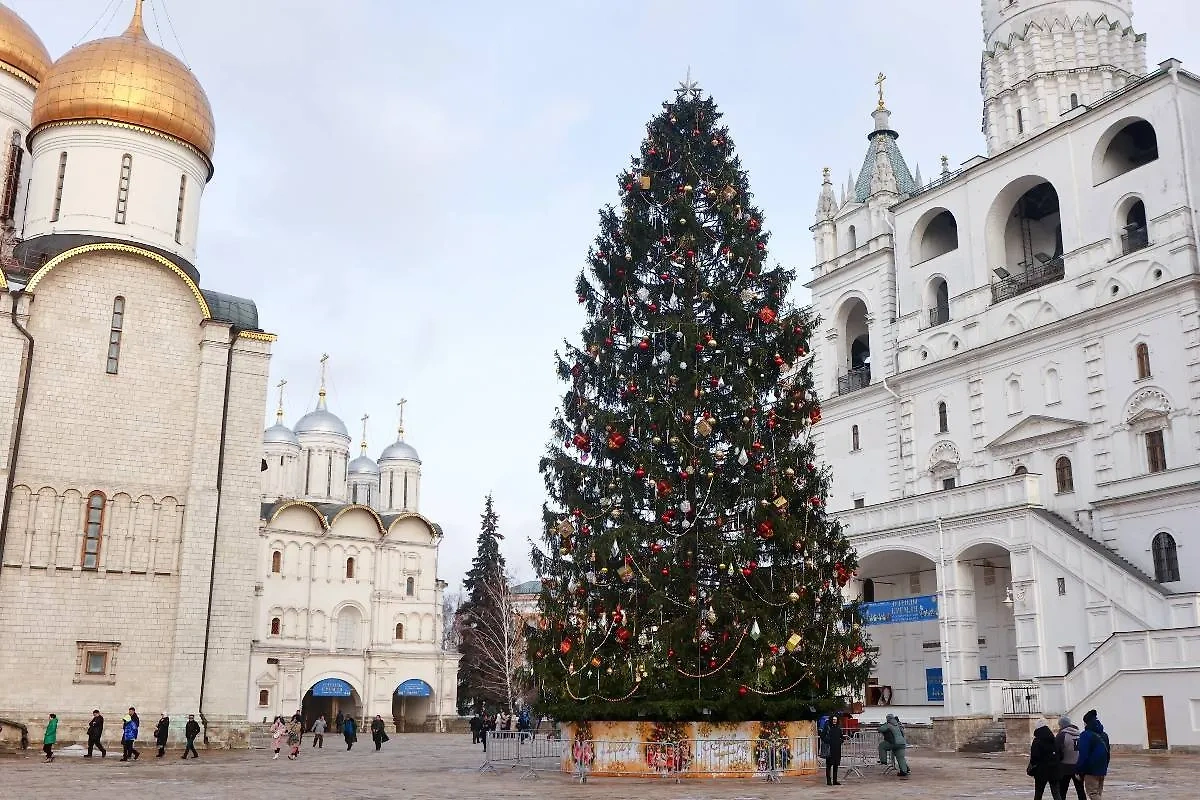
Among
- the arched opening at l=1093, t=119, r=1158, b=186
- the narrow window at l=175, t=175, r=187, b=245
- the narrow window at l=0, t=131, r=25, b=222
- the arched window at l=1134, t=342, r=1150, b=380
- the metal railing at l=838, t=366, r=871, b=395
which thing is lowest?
the arched window at l=1134, t=342, r=1150, b=380

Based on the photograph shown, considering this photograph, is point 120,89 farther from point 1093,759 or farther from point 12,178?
point 1093,759

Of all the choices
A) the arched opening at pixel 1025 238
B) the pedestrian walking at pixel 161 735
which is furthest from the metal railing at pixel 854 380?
the pedestrian walking at pixel 161 735

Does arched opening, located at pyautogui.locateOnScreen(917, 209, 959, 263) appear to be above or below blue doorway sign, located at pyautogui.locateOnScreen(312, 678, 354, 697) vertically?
above

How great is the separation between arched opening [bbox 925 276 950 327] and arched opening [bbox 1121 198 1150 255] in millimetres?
6034

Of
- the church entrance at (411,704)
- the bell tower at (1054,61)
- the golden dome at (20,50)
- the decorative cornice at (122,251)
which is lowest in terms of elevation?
the church entrance at (411,704)

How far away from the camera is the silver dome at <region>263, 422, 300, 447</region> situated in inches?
2398

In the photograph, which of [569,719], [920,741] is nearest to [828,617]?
[569,719]

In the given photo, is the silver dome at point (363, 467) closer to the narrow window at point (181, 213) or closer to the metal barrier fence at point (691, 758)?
the narrow window at point (181, 213)

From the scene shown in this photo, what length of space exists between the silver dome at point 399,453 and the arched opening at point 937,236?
3545cm

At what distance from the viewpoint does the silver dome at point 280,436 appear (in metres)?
60.9

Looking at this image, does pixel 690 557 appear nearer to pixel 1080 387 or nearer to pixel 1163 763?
pixel 1163 763

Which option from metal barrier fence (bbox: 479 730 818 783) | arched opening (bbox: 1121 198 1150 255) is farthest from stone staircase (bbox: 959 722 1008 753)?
arched opening (bbox: 1121 198 1150 255)

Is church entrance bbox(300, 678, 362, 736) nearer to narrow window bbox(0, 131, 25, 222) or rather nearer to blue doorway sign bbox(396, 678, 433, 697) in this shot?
blue doorway sign bbox(396, 678, 433, 697)

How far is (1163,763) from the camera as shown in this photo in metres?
18.7
